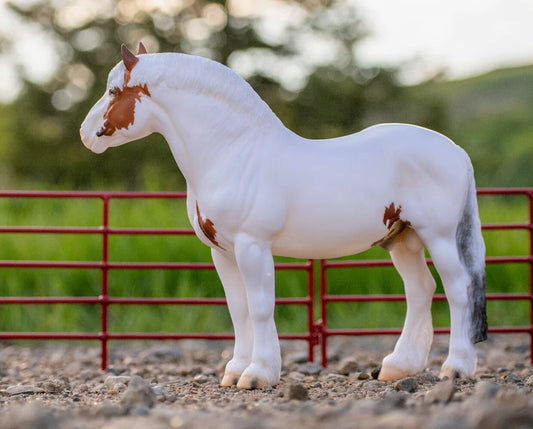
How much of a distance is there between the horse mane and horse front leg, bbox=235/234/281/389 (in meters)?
0.73

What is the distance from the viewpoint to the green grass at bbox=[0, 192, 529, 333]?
836cm

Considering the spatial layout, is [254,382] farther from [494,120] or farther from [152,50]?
[494,120]

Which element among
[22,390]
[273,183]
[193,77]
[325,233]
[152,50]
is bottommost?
[22,390]

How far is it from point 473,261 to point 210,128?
63.7 inches

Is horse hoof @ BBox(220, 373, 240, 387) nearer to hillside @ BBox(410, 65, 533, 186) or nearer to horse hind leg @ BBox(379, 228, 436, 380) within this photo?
horse hind leg @ BBox(379, 228, 436, 380)

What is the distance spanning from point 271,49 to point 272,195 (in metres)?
15.3

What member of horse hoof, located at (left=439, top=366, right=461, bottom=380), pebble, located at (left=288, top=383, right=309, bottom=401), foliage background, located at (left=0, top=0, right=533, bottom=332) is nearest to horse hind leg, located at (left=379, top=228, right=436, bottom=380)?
horse hoof, located at (left=439, top=366, right=461, bottom=380)

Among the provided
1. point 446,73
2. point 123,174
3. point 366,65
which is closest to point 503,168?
point 446,73

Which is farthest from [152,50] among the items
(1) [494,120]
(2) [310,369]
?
(1) [494,120]

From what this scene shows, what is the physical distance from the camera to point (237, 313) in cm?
467

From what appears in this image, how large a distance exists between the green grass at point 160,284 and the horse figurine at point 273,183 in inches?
150

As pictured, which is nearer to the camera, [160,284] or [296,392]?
[296,392]

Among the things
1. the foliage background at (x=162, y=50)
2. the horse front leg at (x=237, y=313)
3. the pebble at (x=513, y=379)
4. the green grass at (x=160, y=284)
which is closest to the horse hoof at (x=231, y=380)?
the horse front leg at (x=237, y=313)

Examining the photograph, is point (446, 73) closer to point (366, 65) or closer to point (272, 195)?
point (366, 65)
